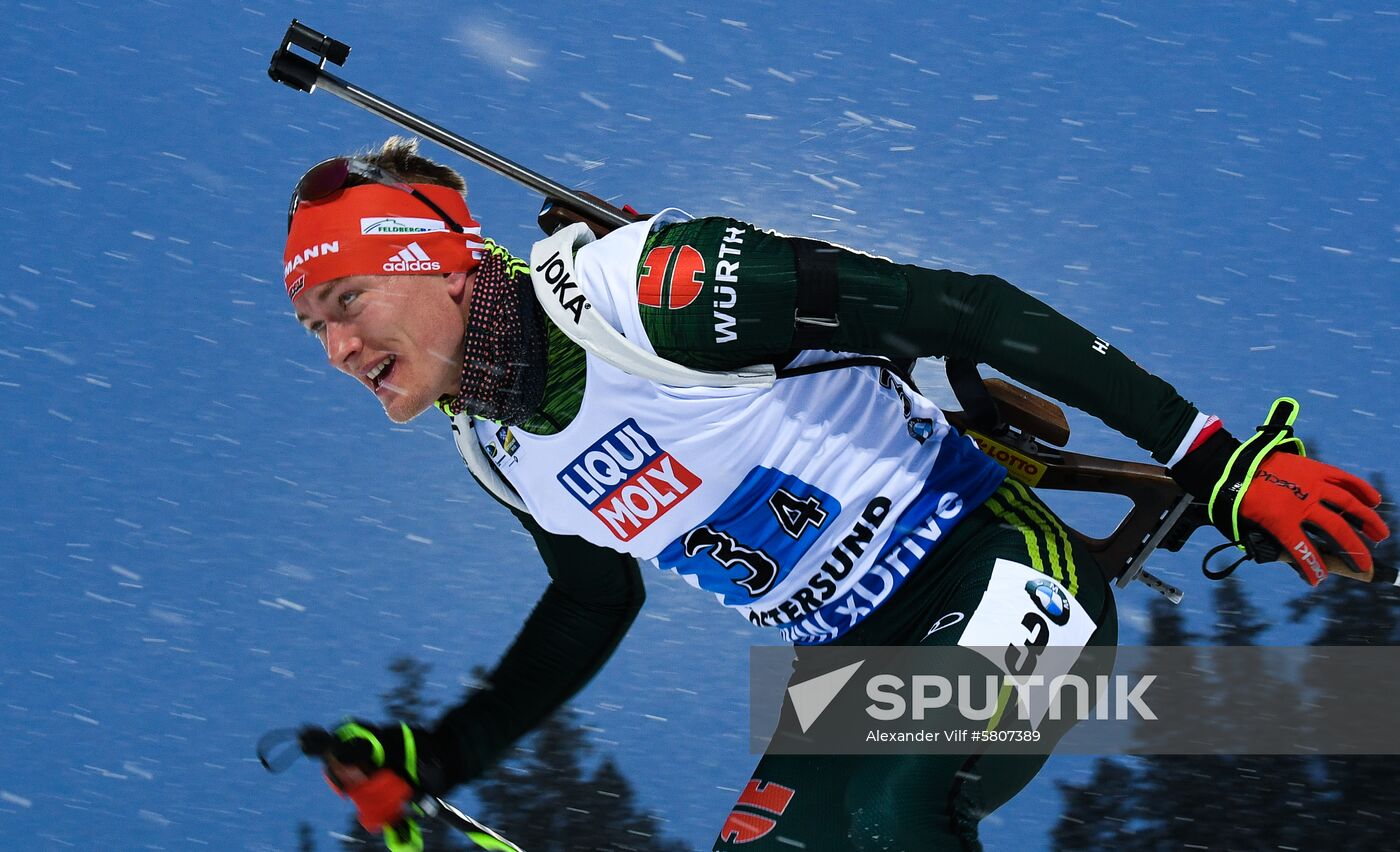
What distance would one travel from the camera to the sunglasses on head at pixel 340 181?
119 inches

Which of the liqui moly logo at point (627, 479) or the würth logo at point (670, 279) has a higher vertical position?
the würth logo at point (670, 279)

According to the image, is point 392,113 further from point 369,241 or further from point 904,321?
point 904,321

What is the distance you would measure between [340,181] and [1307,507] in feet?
6.15

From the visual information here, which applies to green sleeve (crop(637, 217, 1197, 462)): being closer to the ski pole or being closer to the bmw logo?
the bmw logo

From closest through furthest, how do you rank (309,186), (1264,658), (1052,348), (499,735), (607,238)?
1. (1052,348)
2. (607,238)
3. (309,186)
4. (499,735)
5. (1264,658)

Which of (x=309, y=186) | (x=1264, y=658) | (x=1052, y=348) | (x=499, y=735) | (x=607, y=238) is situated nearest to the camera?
(x=1052, y=348)

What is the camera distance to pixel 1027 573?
2896 mm

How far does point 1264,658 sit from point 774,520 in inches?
267

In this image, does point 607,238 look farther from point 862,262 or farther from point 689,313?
point 862,262

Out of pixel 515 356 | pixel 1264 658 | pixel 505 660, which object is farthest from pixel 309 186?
pixel 1264 658

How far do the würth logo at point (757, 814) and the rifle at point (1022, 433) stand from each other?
0.84 metres

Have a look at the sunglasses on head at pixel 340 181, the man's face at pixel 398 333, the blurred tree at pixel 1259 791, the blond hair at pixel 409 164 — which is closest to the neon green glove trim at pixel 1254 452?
the man's face at pixel 398 333

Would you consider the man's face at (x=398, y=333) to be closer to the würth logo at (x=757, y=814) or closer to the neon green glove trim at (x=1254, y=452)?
the würth logo at (x=757, y=814)

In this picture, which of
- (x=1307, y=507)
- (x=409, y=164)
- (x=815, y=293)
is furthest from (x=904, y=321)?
(x=409, y=164)
